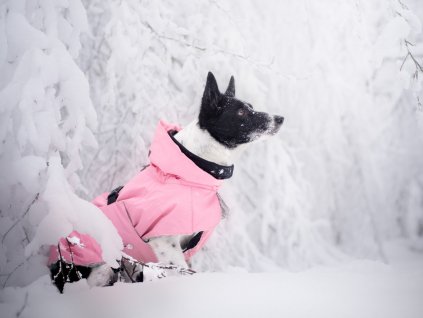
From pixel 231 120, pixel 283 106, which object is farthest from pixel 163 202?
pixel 283 106

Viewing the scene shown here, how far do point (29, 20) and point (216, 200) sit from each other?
164 cm

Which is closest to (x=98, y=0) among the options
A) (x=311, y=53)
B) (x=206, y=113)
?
(x=206, y=113)

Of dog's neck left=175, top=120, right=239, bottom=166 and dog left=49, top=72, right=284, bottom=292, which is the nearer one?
dog left=49, top=72, right=284, bottom=292

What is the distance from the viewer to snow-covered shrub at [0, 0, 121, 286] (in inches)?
43.2

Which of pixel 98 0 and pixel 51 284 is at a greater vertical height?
pixel 98 0

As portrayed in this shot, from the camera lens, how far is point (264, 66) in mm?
2912

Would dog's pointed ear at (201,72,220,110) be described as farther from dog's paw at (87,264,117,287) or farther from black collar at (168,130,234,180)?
dog's paw at (87,264,117,287)

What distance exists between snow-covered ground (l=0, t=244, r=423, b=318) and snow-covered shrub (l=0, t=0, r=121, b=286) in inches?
5.3

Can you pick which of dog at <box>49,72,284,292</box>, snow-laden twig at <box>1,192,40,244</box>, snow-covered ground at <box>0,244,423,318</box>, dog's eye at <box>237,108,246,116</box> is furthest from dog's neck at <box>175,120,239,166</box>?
snow-laden twig at <box>1,192,40,244</box>

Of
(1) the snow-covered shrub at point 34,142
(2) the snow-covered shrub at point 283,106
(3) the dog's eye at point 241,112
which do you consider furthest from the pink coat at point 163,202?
(1) the snow-covered shrub at point 34,142

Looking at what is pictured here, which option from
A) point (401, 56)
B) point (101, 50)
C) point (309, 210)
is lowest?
point (309, 210)

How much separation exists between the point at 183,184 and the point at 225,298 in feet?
3.26

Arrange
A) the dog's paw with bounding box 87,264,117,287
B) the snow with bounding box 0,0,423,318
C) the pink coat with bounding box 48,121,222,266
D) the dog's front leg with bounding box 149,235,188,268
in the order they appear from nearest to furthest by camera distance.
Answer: the dog's paw with bounding box 87,264,117,287, the pink coat with bounding box 48,121,222,266, the dog's front leg with bounding box 149,235,188,268, the snow with bounding box 0,0,423,318

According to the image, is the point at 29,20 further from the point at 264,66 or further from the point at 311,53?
the point at 311,53
